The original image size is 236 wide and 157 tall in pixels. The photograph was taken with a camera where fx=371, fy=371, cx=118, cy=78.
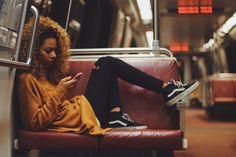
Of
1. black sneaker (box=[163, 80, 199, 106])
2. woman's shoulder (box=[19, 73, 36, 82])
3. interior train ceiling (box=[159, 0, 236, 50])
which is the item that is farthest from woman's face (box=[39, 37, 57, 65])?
interior train ceiling (box=[159, 0, 236, 50])

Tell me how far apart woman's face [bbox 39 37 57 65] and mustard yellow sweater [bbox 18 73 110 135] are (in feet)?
0.70

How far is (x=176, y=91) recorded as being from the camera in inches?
110

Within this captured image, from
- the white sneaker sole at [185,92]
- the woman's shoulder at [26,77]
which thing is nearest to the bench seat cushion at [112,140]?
the white sneaker sole at [185,92]

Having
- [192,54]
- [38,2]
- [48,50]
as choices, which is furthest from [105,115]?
[192,54]

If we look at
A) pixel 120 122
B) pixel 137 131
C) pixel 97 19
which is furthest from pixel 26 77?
pixel 97 19

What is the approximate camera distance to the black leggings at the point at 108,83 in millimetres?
2834

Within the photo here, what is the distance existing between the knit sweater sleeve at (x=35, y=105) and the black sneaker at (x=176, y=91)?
2.62 ft

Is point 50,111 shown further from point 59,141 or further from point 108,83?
point 108,83

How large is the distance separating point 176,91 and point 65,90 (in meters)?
0.83

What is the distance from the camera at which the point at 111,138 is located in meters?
2.53

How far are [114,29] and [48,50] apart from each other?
5829mm

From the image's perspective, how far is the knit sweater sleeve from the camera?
2.65 metres

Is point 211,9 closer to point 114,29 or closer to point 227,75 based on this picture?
point 114,29

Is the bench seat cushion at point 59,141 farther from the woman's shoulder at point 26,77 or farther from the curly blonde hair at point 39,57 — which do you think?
the curly blonde hair at point 39,57
